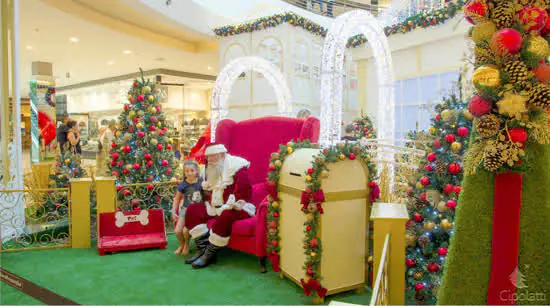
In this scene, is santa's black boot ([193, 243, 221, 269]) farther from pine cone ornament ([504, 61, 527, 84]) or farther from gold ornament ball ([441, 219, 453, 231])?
pine cone ornament ([504, 61, 527, 84])

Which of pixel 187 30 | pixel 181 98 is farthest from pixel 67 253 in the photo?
pixel 181 98

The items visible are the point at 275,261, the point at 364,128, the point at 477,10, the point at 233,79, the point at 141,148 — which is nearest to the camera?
the point at 477,10

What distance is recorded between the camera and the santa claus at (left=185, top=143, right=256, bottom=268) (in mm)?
3871

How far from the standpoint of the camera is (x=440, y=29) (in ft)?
27.8

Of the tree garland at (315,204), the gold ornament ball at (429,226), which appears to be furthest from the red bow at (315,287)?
the gold ornament ball at (429,226)

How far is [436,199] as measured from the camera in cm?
272

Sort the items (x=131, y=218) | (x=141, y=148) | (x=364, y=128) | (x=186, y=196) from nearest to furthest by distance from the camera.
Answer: (x=186, y=196)
(x=131, y=218)
(x=141, y=148)
(x=364, y=128)

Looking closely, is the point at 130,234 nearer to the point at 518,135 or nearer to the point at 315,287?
the point at 315,287

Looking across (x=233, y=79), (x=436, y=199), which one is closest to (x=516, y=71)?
(x=436, y=199)

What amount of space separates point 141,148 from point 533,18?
5.06 m

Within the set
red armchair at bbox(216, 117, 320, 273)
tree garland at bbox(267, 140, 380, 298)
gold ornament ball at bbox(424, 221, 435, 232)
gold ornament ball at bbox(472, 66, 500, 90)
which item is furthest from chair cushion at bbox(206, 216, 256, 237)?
gold ornament ball at bbox(472, 66, 500, 90)

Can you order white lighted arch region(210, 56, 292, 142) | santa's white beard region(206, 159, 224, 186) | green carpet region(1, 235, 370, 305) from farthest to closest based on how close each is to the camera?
white lighted arch region(210, 56, 292, 142) → santa's white beard region(206, 159, 224, 186) → green carpet region(1, 235, 370, 305)

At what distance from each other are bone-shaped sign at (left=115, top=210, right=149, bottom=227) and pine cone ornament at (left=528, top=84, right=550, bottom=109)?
4.28 meters

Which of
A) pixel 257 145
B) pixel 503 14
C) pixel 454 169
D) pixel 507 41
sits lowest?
pixel 454 169
